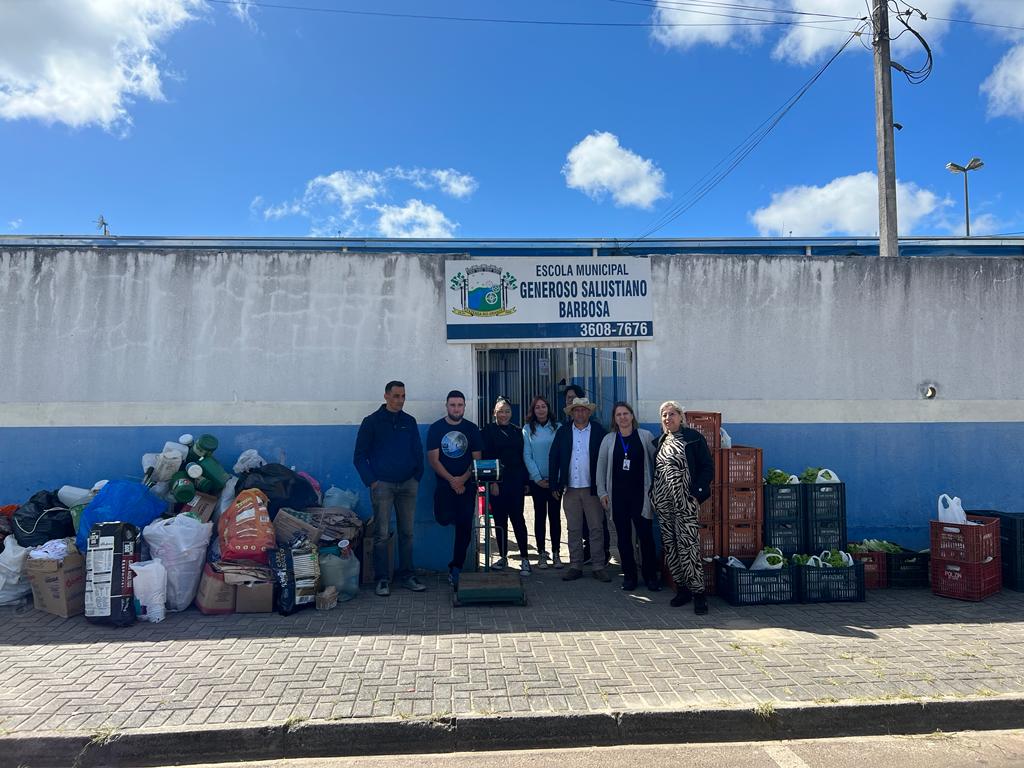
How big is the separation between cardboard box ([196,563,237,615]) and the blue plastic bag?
798mm

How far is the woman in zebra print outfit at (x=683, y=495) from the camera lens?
20.0 ft

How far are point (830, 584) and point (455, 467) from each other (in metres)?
3.67

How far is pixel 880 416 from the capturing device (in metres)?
7.71

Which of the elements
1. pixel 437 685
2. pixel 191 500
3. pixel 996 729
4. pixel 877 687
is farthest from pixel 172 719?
pixel 996 729

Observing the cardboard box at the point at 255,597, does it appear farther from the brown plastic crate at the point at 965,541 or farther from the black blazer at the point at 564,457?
the brown plastic crate at the point at 965,541

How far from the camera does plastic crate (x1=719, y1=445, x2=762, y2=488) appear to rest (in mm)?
6707

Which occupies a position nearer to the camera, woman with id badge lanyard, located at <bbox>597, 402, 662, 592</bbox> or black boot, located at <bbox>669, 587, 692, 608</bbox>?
black boot, located at <bbox>669, 587, 692, 608</bbox>

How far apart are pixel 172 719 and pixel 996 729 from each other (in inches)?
195

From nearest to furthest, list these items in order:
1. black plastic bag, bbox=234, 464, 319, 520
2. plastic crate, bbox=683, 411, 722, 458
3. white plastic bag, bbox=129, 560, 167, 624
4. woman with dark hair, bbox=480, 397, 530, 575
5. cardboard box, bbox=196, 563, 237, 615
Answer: white plastic bag, bbox=129, 560, 167, 624, cardboard box, bbox=196, 563, 237, 615, black plastic bag, bbox=234, 464, 319, 520, plastic crate, bbox=683, 411, 722, 458, woman with dark hair, bbox=480, 397, 530, 575

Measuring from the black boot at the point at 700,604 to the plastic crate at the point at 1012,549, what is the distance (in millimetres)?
3239

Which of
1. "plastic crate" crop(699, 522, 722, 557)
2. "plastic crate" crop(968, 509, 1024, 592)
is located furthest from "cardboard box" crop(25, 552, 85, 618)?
"plastic crate" crop(968, 509, 1024, 592)

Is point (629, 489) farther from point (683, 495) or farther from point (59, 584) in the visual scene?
point (59, 584)

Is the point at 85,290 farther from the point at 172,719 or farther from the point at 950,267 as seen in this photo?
the point at 950,267

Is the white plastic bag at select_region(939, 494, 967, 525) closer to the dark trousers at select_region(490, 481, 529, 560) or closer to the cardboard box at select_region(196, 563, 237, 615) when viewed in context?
the dark trousers at select_region(490, 481, 529, 560)
